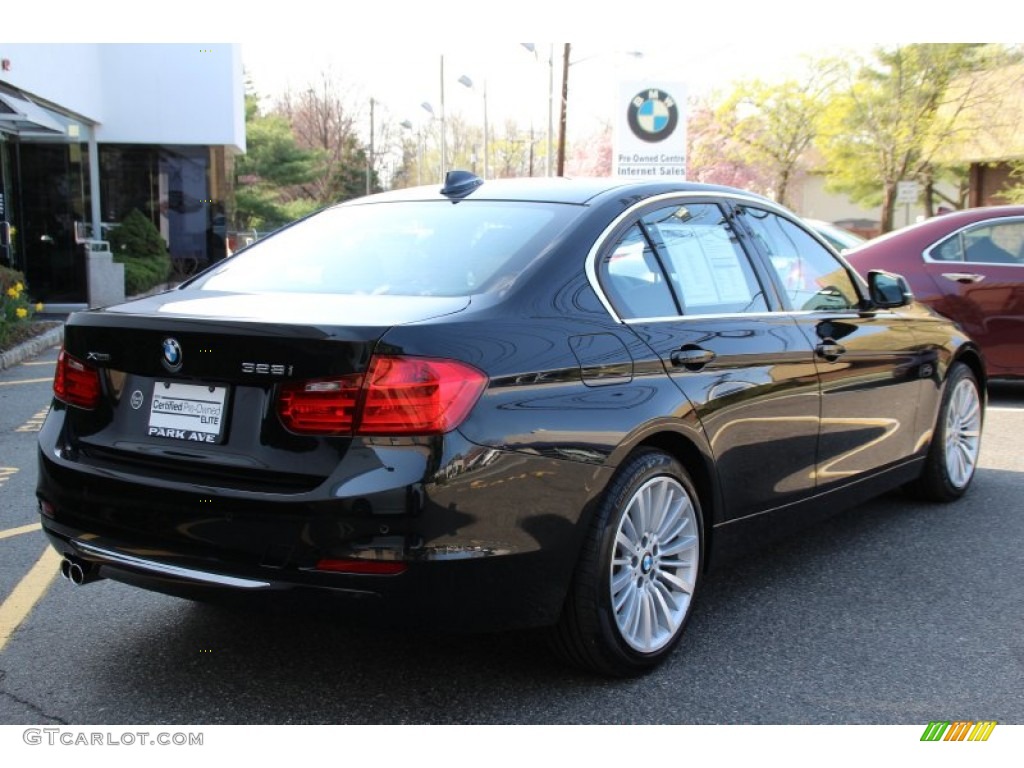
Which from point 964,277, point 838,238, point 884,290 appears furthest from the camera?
point 838,238

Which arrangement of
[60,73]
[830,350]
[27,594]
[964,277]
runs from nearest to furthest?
1. [27,594]
2. [830,350]
3. [964,277]
4. [60,73]

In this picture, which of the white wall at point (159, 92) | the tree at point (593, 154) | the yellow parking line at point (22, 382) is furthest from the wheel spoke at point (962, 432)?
the tree at point (593, 154)

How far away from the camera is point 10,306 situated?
11.6m

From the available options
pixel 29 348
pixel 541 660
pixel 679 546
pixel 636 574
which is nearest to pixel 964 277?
pixel 679 546

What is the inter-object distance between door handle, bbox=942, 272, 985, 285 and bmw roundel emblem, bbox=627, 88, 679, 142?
24.1ft

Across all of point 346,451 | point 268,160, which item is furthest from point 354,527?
point 268,160

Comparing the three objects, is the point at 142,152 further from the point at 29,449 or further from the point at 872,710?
the point at 872,710

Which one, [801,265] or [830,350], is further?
[801,265]

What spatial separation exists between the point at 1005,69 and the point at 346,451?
34.0m

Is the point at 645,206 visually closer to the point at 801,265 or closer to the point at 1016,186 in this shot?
the point at 801,265

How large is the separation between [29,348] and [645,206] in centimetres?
973

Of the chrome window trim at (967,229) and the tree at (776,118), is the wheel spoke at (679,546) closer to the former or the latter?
the chrome window trim at (967,229)

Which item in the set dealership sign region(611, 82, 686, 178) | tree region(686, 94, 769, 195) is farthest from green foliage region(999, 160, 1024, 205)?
dealership sign region(611, 82, 686, 178)
